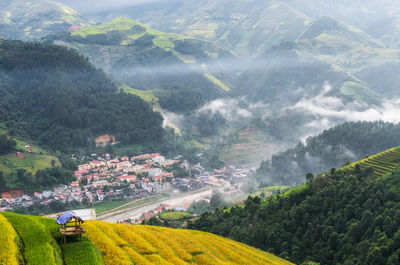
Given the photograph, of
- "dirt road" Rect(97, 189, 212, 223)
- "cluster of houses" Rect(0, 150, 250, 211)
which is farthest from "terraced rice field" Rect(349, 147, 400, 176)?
Result: "cluster of houses" Rect(0, 150, 250, 211)

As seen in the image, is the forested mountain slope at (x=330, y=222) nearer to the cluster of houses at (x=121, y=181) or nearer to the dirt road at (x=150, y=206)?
the dirt road at (x=150, y=206)

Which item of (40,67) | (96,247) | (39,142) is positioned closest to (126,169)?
(39,142)

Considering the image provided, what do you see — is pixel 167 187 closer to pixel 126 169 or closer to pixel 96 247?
pixel 126 169

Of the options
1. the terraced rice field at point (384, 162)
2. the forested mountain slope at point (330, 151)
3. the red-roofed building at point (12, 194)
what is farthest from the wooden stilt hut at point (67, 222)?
the forested mountain slope at point (330, 151)

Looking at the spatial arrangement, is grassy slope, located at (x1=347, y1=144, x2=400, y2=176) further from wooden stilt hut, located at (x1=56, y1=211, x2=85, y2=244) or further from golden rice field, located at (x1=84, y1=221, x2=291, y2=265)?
wooden stilt hut, located at (x1=56, y1=211, x2=85, y2=244)

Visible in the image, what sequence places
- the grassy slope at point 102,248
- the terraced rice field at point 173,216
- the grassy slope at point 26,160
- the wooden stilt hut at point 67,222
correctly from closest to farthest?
the grassy slope at point 102,248
the wooden stilt hut at point 67,222
the terraced rice field at point 173,216
the grassy slope at point 26,160

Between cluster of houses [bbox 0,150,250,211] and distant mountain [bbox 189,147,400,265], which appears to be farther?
cluster of houses [bbox 0,150,250,211]
